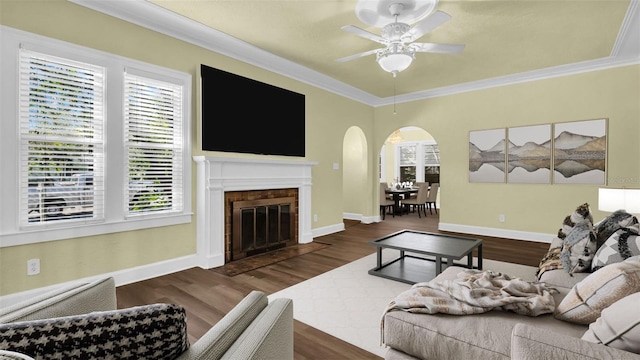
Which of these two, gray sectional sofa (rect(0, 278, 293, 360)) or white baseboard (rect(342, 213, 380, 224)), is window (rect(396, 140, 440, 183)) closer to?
white baseboard (rect(342, 213, 380, 224))

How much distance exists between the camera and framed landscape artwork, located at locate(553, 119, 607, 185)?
15.5 ft

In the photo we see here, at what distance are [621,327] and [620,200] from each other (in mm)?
2461

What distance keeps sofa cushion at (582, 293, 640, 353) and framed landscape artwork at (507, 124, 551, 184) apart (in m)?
4.84

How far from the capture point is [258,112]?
176 inches

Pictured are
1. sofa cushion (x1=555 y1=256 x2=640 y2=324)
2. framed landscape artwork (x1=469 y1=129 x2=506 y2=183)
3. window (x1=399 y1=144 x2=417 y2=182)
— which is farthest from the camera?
window (x1=399 y1=144 x2=417 y2=182)

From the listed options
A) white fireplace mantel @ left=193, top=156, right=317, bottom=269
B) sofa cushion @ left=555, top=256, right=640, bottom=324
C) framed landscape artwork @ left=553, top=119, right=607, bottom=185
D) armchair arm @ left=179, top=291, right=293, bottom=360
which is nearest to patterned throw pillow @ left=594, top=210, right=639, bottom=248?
sofa cushion @ left=555, top=256, right=640, bottom=324

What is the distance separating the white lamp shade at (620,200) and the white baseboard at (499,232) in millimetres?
2425

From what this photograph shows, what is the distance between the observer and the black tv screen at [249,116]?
3908mm

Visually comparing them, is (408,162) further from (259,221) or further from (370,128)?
(259,221)

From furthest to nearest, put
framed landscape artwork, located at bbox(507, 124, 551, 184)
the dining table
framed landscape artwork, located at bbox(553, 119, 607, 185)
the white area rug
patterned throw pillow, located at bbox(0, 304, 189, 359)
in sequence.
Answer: the dining table
framed landscape artwork, located at bbox(507, 124, 551, 184)
framed landscape artwork, located at bbox(553, 119, 607, 185)
the white area rug
patterned throw pillow, located at bbox(0, 304, 189, 359)

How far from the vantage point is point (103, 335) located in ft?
2.29

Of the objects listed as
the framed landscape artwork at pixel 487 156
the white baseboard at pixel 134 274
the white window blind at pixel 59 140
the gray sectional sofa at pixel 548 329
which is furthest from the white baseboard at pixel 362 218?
the gray sectional sofa at pixel 548 329

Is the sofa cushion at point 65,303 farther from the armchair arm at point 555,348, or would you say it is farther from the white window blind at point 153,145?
the white window blind at point 153,145

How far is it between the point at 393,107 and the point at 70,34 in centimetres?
561
